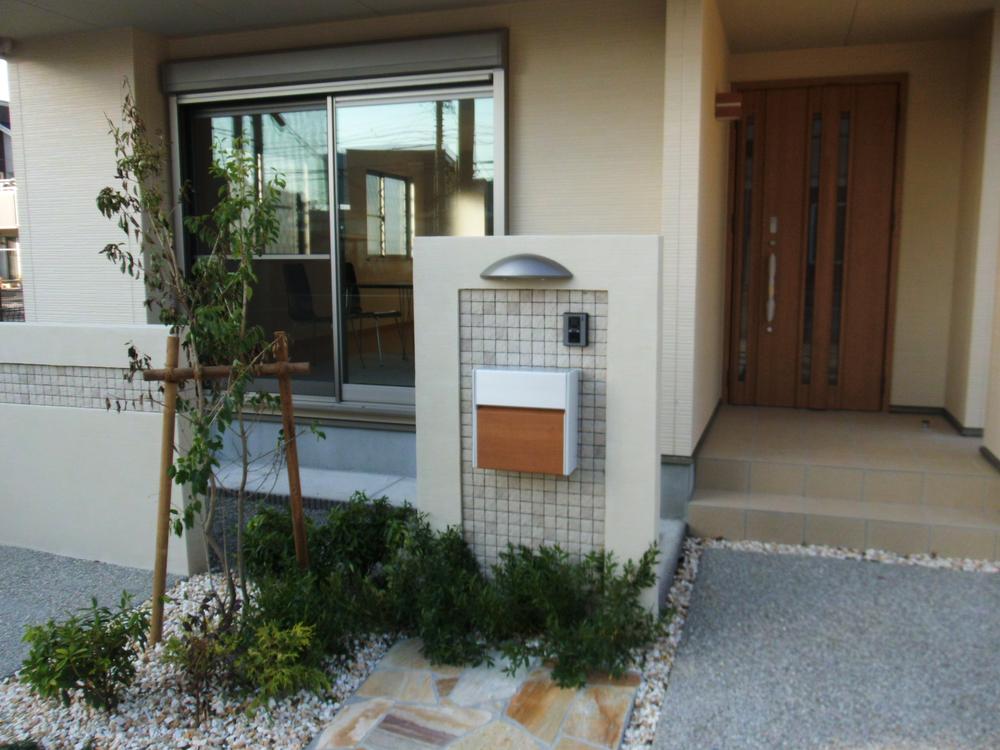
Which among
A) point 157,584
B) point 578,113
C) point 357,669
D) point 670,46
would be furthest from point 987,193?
point 157,584

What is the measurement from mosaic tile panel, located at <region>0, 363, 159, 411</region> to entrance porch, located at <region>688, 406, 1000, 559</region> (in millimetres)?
2783

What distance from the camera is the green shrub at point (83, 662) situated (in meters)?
2.70

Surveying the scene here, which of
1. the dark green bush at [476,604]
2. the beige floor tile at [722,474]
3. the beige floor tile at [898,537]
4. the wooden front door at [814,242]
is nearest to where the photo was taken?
the dark green bush at [476,604]

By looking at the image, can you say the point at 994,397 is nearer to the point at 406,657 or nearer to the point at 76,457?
the point at 406,657

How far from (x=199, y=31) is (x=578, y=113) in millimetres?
2500

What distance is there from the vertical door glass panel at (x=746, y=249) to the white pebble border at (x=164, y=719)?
12.5 ft

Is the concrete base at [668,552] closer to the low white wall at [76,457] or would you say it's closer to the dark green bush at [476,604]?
the dark green bush at [476,604]

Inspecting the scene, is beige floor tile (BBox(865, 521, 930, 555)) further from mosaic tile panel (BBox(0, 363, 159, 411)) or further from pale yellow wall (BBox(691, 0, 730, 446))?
mosaic tile panel (BBox(0, 363, 159, 411))

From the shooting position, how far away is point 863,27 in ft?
16.4

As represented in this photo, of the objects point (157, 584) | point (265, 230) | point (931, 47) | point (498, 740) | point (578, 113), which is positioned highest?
point (931, 47)

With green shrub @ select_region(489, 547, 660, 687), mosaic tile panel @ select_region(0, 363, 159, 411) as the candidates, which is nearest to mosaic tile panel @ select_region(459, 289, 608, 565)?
green shrub @ select_region(489, 547, 660, 687)

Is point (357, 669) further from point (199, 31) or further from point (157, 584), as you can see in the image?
point (199, 31)

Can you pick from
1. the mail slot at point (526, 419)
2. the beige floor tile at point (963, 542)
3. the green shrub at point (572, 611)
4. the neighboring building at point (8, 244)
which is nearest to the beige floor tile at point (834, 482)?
the beige floor tile at point (963, 542)

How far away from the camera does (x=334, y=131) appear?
5.18m
